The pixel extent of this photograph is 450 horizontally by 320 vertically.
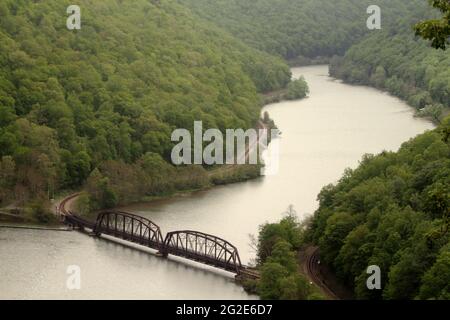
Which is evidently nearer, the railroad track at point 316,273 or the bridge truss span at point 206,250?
the railroad track at point 316,273

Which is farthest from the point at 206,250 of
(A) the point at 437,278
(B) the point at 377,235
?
(A) the point at 437,278

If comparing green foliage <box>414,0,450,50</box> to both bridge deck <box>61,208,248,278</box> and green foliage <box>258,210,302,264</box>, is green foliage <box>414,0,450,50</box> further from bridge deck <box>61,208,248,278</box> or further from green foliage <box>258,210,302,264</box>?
bridge deck <box>61,208,248,278</box>

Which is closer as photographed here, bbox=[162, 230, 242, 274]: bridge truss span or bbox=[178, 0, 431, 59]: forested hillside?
bbox=[162, 230, 242, 274]: bridge truss span

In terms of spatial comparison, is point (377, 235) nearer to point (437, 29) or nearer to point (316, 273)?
point (316, 273)

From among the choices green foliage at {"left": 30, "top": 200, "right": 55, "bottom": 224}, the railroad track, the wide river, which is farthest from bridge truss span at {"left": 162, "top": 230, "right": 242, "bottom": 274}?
green foliage at {"left": 30, "top": 200, "right": 55, "bottom": 224}

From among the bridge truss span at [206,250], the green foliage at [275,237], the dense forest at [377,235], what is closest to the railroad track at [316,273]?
the dense forest at [377,235]

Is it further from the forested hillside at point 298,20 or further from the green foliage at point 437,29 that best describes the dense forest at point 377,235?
the forested hillside at point 298,20
